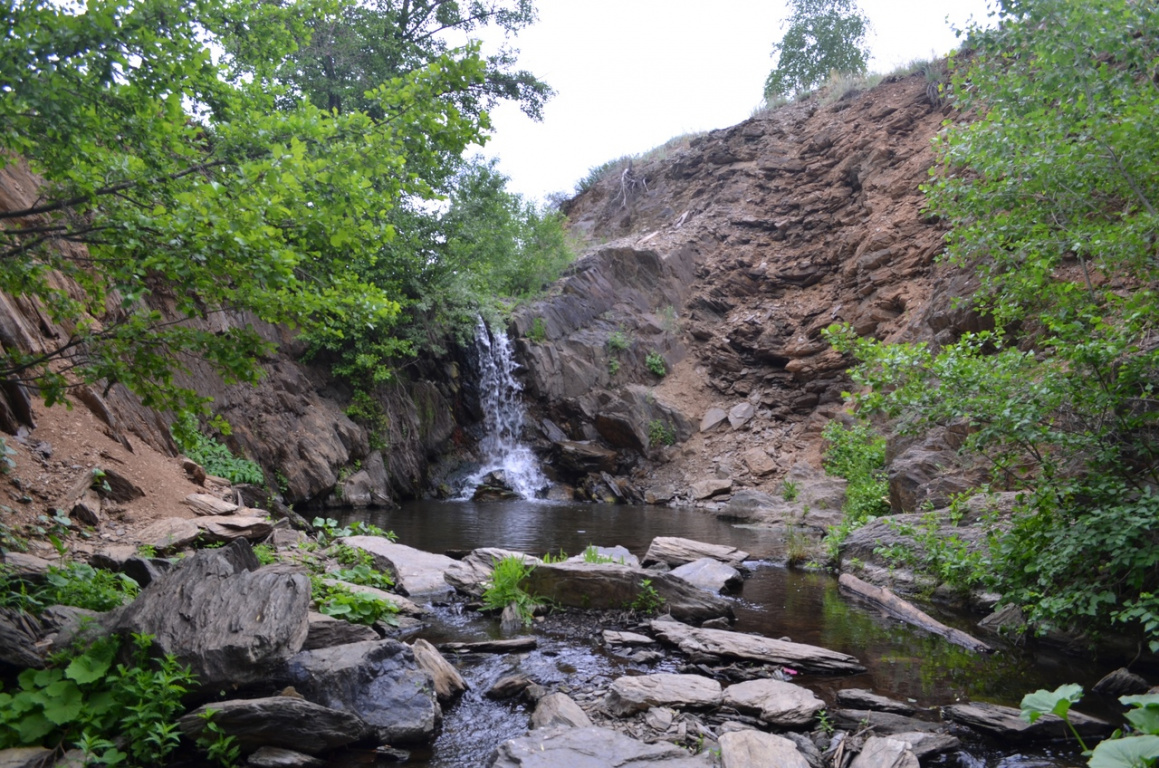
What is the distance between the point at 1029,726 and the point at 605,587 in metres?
4.09

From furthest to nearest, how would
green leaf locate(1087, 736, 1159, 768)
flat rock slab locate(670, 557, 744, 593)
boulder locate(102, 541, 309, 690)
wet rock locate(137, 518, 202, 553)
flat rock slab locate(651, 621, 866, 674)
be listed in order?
flat rock slab locate(670, 557, 744, 593) < wet rock locate(137, 518, 202, 553) < flat rock slab locate(651, 621, 866, 674) < boulder locate(102, 541, 309, 690) < green leaf locate(1087, 736, 1159, 768)

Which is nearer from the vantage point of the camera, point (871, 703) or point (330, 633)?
point (871, 703)

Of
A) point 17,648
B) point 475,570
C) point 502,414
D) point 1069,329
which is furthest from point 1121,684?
point 502,414

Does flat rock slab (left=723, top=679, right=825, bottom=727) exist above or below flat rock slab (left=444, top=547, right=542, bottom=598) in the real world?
below

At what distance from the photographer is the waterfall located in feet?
71.6

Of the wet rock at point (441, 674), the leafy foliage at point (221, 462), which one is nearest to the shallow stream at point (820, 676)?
Answer: the wet rock at point (441, 674)

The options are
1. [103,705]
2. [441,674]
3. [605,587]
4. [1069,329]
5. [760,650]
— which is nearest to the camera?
[103,705]

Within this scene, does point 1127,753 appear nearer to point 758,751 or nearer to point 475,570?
point 758,751

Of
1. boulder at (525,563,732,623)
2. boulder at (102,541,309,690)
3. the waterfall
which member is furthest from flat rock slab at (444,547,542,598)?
the waterfall

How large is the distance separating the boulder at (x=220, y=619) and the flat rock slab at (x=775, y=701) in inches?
118

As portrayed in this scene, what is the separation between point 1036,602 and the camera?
576 cm

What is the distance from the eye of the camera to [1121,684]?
16.4ft

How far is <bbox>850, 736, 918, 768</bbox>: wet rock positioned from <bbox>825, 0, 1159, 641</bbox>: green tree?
2150 millimetres

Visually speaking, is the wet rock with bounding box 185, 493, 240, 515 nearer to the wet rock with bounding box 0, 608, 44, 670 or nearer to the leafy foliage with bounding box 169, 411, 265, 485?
the leafy foliage with bounding box 169, 411, 265, 485
